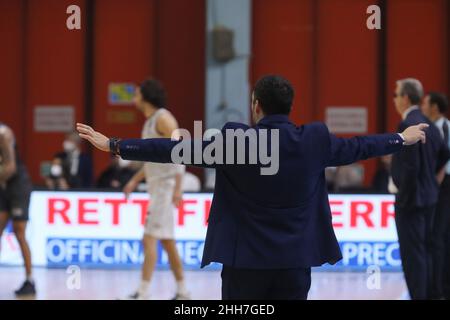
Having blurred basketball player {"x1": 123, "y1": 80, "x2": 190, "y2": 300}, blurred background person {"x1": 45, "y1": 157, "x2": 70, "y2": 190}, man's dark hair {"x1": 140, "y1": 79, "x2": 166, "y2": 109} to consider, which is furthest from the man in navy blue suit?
blurred background person {"x1": 45, "y1": 157, "x2": 70, "y2": 190}

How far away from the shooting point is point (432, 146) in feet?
23.2

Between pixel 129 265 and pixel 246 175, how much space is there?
20.2 ft

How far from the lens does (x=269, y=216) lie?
12.7 feet

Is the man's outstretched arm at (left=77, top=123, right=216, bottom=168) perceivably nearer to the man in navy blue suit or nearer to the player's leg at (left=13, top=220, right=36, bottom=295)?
the man in navy blue suit

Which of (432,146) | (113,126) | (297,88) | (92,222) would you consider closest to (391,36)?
(297,88)

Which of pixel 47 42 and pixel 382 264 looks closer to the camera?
pixel 382 264

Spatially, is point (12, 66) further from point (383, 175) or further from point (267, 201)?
point (267, 201)

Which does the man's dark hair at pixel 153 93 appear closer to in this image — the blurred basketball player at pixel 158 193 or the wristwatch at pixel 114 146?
the blurred basketball player at pixel 158 193

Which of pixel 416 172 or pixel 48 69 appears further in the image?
pixel 48 69

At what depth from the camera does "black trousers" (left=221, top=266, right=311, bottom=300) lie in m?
3.87

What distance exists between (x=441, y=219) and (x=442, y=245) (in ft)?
0.74

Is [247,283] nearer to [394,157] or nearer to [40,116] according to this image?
[394,157]

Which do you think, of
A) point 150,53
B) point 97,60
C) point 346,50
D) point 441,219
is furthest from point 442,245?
point 97,60

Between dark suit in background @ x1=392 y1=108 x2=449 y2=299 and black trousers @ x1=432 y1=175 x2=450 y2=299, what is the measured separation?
60 centimetres
